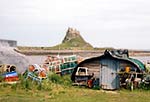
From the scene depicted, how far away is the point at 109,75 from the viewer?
27.8 meters

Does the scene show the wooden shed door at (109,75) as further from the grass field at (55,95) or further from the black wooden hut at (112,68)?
the grass field at (55,95)

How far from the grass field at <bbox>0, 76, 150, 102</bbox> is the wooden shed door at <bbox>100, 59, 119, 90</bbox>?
3.93 feet

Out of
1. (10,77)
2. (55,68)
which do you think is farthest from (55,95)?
(55,68)

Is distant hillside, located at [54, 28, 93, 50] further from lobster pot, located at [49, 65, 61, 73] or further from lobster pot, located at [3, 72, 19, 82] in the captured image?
lobster pot, located at [3, 72, 19, 82]

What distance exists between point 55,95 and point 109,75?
658cm

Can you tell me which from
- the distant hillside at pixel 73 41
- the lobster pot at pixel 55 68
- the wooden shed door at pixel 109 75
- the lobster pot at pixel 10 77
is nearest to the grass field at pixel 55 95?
the wooden shed door at pixel 109 75

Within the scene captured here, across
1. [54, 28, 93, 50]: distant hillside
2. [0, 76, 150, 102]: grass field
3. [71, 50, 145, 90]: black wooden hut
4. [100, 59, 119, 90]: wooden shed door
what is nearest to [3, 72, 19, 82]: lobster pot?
[0, 76, 150, 102]: grass field

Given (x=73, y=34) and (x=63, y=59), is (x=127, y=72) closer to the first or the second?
(x=63, y=59)

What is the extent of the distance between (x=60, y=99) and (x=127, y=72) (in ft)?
25.7

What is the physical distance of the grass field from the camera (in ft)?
68.4

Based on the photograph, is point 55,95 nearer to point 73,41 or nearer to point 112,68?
point 112,68

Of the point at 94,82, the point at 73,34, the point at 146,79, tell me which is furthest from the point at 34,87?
the point at 73,34

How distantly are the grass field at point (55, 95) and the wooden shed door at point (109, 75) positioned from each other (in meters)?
1.20

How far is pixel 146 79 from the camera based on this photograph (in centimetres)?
2611
